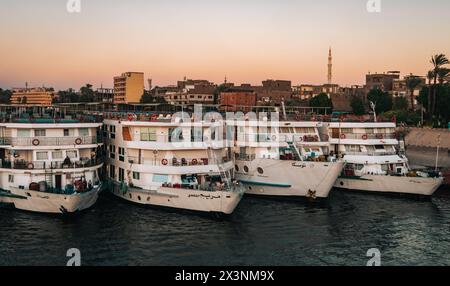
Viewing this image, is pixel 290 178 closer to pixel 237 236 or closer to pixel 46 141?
pixel 237 236

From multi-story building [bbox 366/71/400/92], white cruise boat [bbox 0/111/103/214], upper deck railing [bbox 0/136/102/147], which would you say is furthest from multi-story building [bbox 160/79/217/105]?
white cruise boat [bbox 0/111/103/214]

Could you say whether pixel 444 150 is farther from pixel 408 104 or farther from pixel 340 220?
pixel 408 104

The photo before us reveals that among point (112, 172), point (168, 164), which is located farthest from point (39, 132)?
point (168, 164)

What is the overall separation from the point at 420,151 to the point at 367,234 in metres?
31.9

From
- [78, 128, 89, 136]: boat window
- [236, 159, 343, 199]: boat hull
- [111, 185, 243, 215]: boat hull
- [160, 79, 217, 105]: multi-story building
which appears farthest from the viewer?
[160, 79, 217, 105]: multi-story building

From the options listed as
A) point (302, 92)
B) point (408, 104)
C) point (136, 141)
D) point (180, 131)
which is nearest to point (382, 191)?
point (180, 131)

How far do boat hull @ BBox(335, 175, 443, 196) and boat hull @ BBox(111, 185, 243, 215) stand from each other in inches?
551

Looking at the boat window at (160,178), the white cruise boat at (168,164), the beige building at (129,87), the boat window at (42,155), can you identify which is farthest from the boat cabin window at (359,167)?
the beige building at (129,87)

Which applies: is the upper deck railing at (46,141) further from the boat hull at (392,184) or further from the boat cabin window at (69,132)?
the boat hull at (392,184)

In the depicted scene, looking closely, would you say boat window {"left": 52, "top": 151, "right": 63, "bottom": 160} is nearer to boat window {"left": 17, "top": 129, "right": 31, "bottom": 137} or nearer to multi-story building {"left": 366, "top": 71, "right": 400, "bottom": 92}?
boat window {"left": 17, "top": 129, "right": 31, "bottom": 137}

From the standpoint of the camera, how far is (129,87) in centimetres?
12606

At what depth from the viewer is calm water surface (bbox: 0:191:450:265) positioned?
2478cm

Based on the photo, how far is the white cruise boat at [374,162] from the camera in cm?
3962

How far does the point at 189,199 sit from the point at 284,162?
908 centimetres
